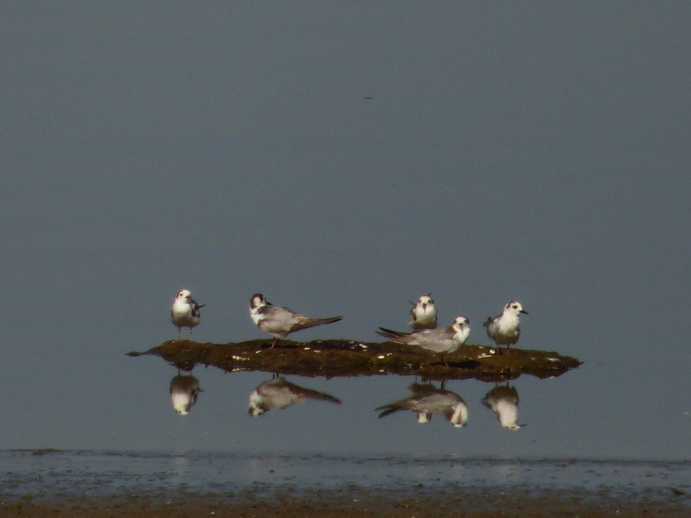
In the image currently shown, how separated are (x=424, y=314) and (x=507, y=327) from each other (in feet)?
6.86

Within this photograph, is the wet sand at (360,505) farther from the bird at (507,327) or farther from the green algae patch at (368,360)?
the bird at (507,327)

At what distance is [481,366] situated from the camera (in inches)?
664

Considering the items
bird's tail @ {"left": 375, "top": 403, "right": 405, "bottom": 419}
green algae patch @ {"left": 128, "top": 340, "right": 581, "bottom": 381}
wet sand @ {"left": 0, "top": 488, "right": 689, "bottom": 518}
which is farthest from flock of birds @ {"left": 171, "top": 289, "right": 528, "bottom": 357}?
wet sand @ {"left": 0, "top": 488, "right": 689, "bottom": 518}

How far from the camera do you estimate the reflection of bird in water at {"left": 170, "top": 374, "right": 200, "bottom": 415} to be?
47.8 feet

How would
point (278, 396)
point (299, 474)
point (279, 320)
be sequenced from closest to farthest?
1. point (299, 474)
2. point (278, 396)
3. point (279, 320)

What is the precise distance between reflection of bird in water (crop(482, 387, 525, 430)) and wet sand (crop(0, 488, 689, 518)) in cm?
355

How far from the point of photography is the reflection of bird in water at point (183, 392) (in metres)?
14.6

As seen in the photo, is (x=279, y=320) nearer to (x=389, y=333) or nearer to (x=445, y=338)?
(x=389, y=333)

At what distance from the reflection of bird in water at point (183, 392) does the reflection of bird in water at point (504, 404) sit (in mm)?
3269

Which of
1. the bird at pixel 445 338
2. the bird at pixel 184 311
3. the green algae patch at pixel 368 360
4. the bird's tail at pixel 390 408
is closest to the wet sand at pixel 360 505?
the bird's tail at pixel 390 408

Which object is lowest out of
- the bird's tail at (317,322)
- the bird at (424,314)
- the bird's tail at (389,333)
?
the bird's tail at (389,333)

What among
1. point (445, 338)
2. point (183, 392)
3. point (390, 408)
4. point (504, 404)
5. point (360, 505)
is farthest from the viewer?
point (445, 338)

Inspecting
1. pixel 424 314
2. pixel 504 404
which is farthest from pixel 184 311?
pixel 504 404

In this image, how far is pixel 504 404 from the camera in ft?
48.8
